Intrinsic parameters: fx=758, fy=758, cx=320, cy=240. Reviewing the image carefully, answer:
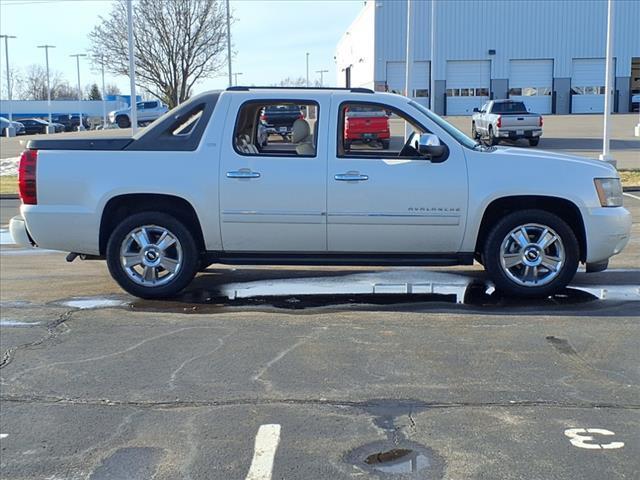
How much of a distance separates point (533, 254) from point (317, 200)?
2.06 m

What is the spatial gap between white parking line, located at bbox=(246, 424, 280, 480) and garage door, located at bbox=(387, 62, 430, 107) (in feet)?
179

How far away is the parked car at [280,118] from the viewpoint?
737 centimetres

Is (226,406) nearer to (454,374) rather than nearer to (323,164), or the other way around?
(454,374)

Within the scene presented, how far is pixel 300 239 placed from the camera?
7.08 meters

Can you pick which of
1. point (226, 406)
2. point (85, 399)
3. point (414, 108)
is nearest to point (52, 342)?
point (85, 399)

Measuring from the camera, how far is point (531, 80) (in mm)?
59375

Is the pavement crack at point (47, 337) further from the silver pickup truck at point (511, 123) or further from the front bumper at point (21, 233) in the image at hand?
the silver pickup truck at point (511, 123)

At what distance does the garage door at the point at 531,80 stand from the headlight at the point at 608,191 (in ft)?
179

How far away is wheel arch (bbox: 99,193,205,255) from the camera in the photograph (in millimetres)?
7148

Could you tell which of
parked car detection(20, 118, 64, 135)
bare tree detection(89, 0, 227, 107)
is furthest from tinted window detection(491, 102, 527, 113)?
parked car detection(20, 118, 64, 135)

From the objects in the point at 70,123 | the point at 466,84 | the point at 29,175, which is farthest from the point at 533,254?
the point at 70,123

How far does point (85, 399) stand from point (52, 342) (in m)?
1.39

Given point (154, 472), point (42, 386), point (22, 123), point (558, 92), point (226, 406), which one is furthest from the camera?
point (22, 123)

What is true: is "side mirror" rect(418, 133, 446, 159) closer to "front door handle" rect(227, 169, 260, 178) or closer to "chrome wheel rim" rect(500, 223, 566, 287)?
"chrome wheel rim" rect(500, 223, 566, 287)
